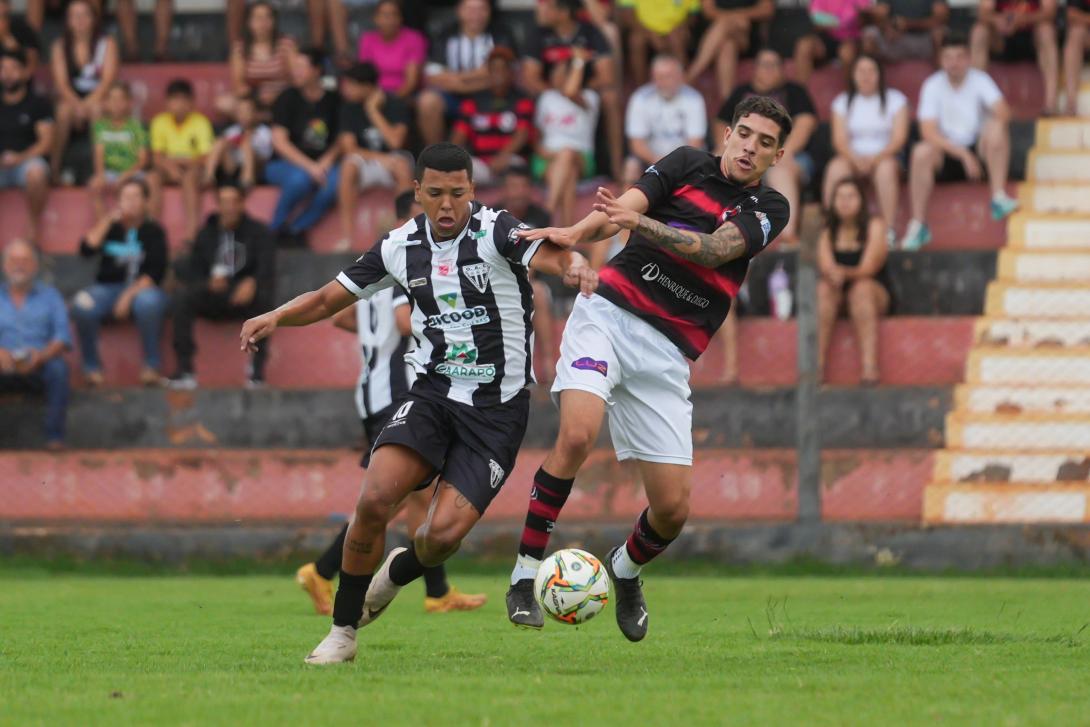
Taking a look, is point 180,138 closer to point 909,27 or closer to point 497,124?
point 497,124

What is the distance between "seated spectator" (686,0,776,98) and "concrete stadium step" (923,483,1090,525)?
17.0 feet

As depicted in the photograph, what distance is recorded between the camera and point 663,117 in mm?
16281

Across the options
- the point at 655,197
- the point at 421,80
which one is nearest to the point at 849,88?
the point at 421,80

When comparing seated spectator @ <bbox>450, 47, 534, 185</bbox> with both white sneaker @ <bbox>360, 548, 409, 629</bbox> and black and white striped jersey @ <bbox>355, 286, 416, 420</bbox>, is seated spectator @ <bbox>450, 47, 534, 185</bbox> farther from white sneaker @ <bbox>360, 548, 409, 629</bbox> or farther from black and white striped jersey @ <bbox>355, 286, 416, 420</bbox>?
white sneaker @ <bbox>360, 548, 409, 629</bbox>

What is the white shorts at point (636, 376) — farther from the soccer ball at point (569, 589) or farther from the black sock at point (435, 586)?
the black sock at point (435, 586)

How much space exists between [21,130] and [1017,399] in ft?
32.4

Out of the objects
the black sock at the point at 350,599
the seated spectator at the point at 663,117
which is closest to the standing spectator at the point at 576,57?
the seated spectator at the point at 663,117

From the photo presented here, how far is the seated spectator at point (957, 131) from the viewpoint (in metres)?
15.9

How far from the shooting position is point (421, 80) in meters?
17.5

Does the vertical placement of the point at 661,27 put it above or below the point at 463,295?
above

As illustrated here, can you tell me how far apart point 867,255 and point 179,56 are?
8.65 m

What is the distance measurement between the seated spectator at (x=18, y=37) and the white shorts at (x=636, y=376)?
1110cm

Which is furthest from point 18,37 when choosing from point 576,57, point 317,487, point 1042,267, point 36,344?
point 1042,267

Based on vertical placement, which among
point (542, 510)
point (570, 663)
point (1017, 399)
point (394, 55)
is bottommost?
point (1017, 399)
